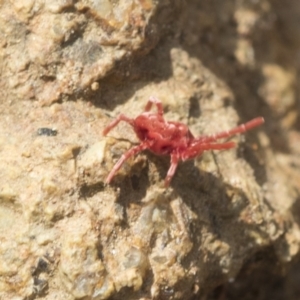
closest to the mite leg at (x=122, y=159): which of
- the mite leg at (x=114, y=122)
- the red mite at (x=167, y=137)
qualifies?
the red mite at (x=167, y=137)

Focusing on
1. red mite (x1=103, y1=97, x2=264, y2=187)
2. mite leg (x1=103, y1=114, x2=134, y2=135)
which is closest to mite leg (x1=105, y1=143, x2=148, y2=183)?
red mite (x1=103, y1=97, x2=264, y2=187)

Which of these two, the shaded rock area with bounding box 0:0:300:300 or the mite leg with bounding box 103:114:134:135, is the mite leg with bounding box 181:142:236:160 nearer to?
the shaded rock area with bounding box 0:0:300:300

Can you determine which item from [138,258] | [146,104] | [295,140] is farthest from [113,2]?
[295,140]

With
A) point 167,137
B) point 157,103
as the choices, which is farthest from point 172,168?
point 157,103

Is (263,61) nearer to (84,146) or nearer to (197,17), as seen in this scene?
(197,17)

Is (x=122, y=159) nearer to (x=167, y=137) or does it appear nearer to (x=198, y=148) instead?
(x=167, y=137)
